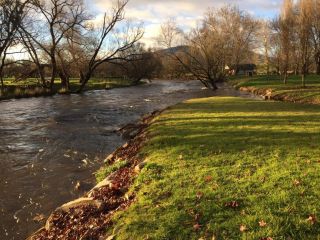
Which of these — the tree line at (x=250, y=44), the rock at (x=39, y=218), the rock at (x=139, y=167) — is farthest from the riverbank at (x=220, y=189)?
the tree line at (x=250, y=44)

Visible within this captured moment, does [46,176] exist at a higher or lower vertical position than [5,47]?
lower

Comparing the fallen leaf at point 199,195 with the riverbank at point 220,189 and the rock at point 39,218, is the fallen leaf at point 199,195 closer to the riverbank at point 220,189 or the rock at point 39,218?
the riverbank at point 220,189

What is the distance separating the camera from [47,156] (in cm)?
1548

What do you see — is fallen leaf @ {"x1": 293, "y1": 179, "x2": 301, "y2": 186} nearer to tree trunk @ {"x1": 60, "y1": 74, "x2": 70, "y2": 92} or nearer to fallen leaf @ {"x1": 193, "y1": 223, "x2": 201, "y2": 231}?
fallen leaf @ {"x1": 193, "y1": 223, "x2": 201, "y2": 231}

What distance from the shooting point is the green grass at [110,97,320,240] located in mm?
6762

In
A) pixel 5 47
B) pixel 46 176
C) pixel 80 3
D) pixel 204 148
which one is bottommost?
pixel 46 176

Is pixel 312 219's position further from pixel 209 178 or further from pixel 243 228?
pixel 209 178

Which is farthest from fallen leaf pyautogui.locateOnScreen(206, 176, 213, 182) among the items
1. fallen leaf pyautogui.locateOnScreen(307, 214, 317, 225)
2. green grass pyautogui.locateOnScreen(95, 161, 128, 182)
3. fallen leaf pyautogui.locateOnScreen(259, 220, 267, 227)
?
green grass pyautogui.locateOnScreen(95, 161, 128, 182)

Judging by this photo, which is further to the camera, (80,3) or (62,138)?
(80,3)

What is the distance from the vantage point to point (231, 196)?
26.1ft

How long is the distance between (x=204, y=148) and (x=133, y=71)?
64181 mm

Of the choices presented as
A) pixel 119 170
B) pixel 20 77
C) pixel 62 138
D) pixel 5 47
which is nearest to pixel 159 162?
pixel 119 170

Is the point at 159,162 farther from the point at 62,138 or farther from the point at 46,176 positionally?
the point at 62,138

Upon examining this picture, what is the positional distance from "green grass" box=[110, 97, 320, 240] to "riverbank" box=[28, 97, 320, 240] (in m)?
0.02
